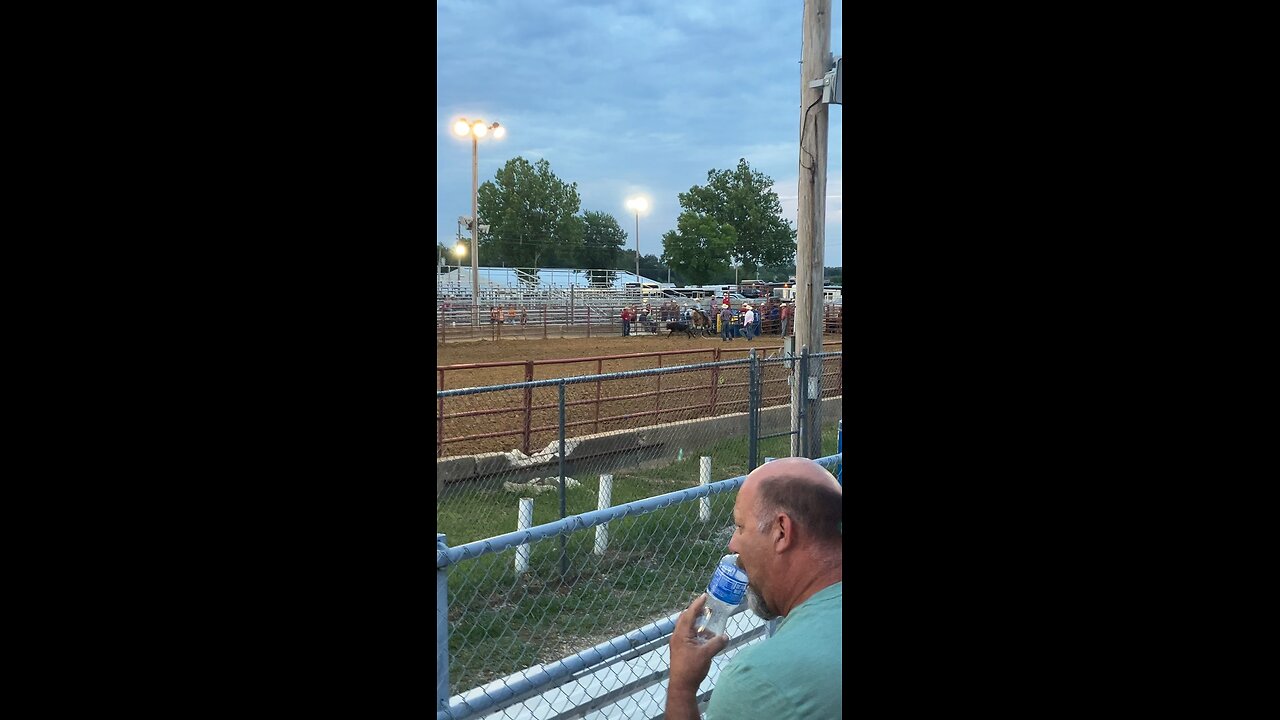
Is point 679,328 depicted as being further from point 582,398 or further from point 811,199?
point 811,199

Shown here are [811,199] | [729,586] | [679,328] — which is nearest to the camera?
[729,586]

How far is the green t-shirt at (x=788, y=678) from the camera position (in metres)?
1.64

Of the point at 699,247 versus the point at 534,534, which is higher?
the point at 699,247

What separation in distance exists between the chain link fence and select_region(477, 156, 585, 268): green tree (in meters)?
59.6

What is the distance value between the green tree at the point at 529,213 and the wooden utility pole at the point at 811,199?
207ft

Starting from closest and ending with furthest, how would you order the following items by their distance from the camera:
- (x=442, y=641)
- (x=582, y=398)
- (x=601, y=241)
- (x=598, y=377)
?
(x=442, y=641), (x=598, y=377), (x=582, y=398), (x=601, y=241)

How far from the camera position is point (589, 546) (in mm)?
7141

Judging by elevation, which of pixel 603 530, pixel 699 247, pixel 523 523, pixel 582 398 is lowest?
pixel 603 530

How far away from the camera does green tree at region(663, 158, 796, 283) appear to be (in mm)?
66375

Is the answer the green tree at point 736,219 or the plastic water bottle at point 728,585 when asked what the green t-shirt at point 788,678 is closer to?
the plastic water bottle at point 728,585

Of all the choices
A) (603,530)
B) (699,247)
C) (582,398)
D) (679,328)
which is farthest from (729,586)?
(699,247)

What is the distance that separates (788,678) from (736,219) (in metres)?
66.9

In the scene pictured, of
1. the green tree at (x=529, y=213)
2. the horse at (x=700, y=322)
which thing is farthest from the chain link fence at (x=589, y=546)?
the green tree at (x=529, y=213)
